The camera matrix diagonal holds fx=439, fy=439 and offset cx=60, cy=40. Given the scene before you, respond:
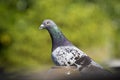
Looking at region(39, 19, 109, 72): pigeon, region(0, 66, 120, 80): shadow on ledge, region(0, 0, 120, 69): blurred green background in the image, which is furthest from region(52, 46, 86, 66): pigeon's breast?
region(0, 0, 120, 69): blurred green background

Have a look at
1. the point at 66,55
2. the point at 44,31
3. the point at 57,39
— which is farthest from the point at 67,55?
the point at 44,31

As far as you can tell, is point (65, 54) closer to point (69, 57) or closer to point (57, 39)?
point (69, 57)

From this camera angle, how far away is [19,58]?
9.08 meters

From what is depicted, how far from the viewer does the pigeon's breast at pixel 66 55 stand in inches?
108

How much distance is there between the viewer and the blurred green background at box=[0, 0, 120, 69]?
902 cm

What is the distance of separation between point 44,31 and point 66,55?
240 inches

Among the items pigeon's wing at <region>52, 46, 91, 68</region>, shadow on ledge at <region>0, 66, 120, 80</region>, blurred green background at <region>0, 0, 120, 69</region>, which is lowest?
shadow on ledge at <region>0, 66, 120, 80</region>

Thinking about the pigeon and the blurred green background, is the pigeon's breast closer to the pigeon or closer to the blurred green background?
the pigeon

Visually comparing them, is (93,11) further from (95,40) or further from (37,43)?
(37,43)

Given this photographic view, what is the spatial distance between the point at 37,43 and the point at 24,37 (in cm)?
32

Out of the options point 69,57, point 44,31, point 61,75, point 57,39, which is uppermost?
point 44,31

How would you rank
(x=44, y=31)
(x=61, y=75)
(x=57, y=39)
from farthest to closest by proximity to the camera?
(x=44, y=31) < (x=57, y=39) < (x=61, y=75)

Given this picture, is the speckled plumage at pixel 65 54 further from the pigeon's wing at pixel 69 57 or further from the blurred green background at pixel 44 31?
the blurred green background at pixel 44 31

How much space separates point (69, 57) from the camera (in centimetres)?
284
